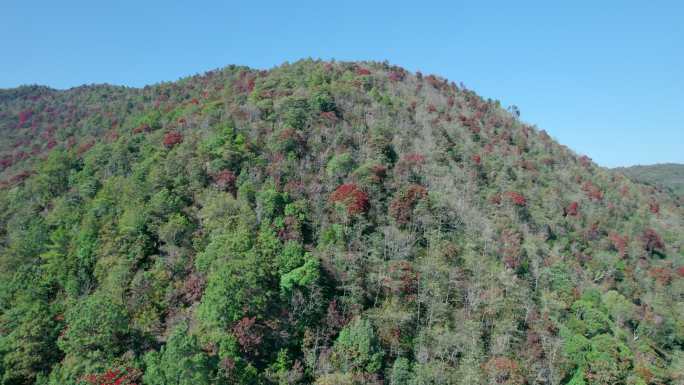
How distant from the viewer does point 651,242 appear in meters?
77.0

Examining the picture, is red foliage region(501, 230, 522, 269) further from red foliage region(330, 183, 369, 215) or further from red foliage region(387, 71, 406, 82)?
red foliage region(387, 71, 406, 82)

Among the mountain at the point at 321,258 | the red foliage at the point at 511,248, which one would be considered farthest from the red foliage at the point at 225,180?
the red foliage at the point at 511,248

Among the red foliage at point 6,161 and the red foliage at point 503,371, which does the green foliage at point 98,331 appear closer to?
the red foliage at point 503,371

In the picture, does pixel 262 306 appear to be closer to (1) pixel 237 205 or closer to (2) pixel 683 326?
(1) pixel 237 205

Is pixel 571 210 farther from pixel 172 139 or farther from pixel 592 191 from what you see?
pixel 172 139

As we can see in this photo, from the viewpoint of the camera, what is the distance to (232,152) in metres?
58.0

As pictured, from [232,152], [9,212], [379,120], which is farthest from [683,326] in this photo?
[9,212]

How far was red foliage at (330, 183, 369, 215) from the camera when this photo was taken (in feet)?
169

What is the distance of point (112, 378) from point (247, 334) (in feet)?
37.5

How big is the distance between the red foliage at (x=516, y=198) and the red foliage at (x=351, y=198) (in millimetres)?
29203

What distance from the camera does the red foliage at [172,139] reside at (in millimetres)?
66125

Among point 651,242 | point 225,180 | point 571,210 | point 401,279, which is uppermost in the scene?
point 225,180

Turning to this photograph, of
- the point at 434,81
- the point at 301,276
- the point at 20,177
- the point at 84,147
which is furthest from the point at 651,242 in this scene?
the point at 20,177

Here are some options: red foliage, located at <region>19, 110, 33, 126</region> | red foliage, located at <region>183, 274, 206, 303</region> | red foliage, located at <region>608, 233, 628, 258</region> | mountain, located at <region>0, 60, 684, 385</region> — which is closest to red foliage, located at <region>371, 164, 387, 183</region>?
mountain, located at <region>0, 60, 684, 385</region>
